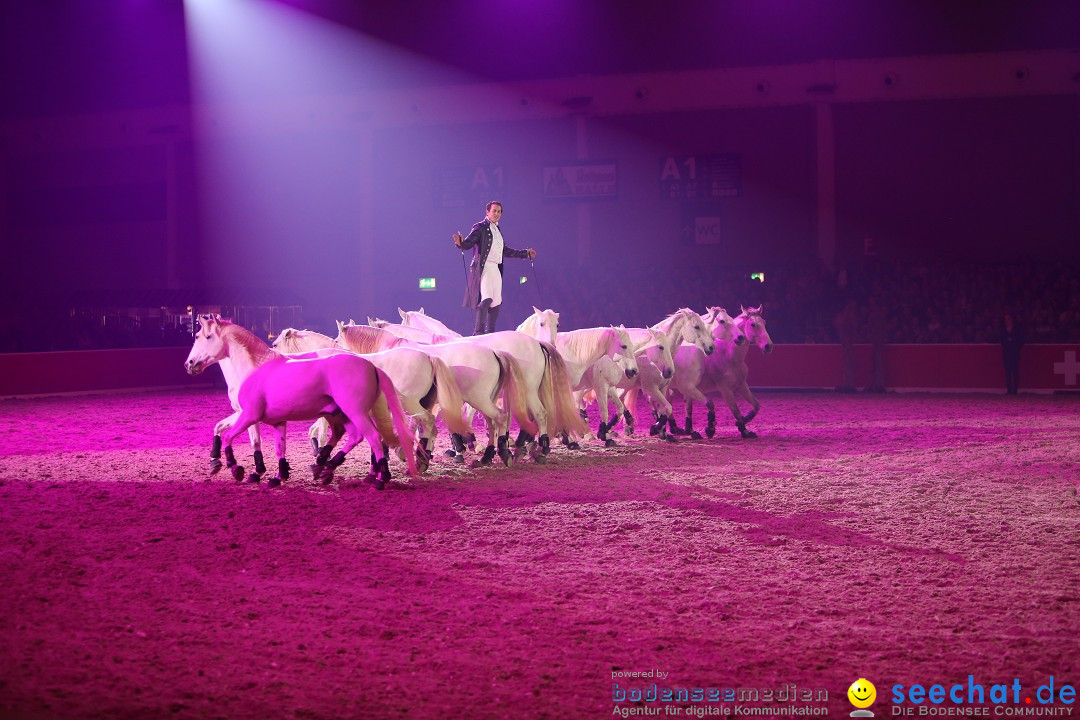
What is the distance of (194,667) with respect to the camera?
13.3ft

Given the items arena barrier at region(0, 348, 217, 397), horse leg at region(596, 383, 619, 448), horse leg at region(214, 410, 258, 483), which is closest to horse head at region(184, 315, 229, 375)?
horse leg at region(214, 410, 258, 483)

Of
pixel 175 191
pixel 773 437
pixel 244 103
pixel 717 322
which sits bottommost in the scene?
pixel 773 437

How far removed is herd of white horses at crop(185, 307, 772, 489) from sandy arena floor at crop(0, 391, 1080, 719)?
1.56 ft

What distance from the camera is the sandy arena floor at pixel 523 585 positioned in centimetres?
388

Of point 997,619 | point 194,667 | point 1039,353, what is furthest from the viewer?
point 1039,353

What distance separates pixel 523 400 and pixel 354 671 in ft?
19.8

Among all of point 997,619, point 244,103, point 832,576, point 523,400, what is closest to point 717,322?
point 523,400

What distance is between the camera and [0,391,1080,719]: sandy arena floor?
3.88 metres

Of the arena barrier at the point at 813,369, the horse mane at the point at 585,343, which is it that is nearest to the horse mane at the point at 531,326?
the horse mane at the point at 585,343

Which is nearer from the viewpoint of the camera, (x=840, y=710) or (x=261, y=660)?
(x=840, y=710)

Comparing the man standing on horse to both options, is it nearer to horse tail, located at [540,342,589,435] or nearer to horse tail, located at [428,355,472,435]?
horse tail, located at [540,342,589,435]

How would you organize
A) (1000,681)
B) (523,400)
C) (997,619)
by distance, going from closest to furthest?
(1000,681) → (997,619) → (523,400)

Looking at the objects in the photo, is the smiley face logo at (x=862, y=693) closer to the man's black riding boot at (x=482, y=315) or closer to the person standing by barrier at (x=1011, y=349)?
the man's black riding boot at (x=482, y=315)

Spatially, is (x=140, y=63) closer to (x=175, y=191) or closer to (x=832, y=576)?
(x=175, y=191)
